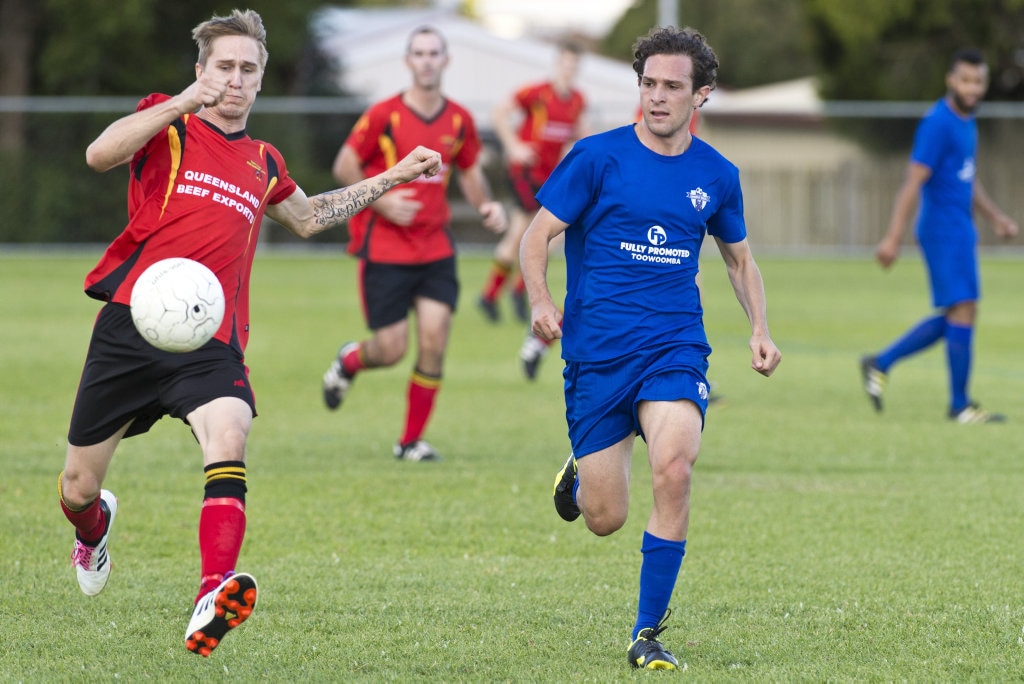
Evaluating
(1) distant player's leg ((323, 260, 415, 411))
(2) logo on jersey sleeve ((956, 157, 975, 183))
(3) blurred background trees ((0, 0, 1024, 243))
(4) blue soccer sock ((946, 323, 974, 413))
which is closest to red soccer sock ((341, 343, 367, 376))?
(1) distant player's leg ((323, 260, 415, 411))

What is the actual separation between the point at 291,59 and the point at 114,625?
3257 centimetres

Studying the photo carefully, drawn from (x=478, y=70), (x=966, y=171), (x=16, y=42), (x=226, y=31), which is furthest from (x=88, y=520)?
(x=478, y=70)

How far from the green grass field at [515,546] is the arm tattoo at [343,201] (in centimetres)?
→ 146

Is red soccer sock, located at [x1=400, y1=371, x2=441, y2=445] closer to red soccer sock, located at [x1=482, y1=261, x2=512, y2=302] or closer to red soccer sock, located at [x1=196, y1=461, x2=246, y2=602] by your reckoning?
red soccer sock, located at [x1=196, y1=461, x2=246, y2=602]

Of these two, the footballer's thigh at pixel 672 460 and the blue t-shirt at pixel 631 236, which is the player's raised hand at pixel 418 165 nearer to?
the blue t-shirt at pixel 631 236

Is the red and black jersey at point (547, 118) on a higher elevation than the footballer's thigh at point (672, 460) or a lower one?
higher

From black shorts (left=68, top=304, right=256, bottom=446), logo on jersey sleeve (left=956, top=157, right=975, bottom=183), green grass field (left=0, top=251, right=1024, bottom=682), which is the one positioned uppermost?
Result: logo on jersey sleeve (left=956, top=157, right=975, bottom=183)

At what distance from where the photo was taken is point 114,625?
535cm

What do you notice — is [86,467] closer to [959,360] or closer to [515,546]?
[515,546]

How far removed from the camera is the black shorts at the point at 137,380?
198 inches

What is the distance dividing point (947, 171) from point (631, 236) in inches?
230

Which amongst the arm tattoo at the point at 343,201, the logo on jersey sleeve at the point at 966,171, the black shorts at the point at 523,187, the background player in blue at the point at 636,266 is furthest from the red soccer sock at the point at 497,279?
Result: the background player in blue at the point at 636,266

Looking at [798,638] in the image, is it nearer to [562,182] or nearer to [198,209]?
[562,182]

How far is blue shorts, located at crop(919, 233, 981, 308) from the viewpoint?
10328mm
